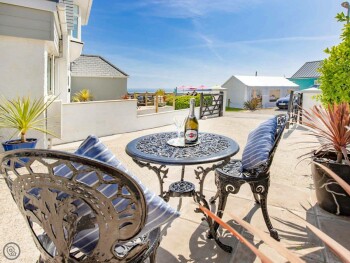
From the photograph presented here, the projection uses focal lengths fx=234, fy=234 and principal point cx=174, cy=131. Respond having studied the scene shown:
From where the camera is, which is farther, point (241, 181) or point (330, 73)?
point (330, 73)

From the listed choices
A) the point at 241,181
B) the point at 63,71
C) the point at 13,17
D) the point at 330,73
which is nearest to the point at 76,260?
the point at 241,181

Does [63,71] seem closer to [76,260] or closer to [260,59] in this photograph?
[76,260]

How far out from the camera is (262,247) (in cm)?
202

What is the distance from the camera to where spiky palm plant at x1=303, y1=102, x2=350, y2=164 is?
246cm

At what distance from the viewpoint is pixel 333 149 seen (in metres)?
2.63

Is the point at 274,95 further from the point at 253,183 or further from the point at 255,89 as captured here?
the point at 253,183

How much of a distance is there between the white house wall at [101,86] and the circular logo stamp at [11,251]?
13.5 m

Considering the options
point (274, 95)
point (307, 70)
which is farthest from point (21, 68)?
point (307, 70)

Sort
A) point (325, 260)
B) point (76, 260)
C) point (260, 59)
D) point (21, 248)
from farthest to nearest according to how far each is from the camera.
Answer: point (260, 59) < point (21, 248) < point (325, 260) < point (76, 260)

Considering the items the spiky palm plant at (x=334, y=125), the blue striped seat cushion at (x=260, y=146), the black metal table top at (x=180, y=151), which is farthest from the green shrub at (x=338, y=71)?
the black metal table top at (x=180, y=151)

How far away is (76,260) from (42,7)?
15.6 feet

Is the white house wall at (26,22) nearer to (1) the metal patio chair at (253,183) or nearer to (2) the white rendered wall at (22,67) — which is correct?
(2) the white rendered wall at (22,67)

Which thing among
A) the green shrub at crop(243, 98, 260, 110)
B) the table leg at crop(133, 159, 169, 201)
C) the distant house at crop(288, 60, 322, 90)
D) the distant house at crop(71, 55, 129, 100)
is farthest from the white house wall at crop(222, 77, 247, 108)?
the table leg at crop(133, 159, 169, 201)

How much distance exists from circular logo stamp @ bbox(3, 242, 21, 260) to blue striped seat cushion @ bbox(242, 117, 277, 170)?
2.12 metres
